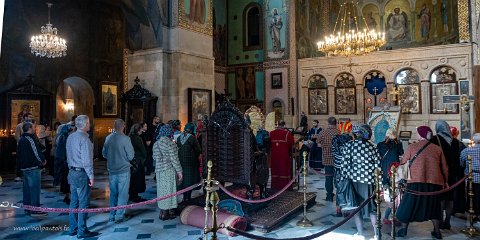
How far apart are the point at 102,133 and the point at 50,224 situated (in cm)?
1051

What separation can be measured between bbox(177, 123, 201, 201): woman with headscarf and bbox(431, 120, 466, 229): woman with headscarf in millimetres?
4164

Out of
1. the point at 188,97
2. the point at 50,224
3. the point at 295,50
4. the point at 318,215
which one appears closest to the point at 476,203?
the point at 318,215

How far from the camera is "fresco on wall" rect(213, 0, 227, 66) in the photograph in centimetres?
2116

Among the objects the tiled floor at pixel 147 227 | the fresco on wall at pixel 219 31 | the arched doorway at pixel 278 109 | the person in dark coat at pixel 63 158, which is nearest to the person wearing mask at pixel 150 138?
the person in dark coat at pixel 63 158

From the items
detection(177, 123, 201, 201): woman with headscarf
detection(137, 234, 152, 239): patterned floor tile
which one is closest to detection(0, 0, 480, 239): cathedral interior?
detection(137, 234, 152, 239): patterned floor tile

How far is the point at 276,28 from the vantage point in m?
19.3

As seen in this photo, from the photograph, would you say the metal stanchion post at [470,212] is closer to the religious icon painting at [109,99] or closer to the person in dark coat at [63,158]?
the person in dark coat at [63,158]

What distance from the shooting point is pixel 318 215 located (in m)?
6.39

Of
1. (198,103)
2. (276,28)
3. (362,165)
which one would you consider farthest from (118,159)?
(276,28)

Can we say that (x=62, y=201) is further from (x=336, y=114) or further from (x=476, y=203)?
(x=336, y=114)

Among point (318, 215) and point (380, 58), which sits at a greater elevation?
point (380, 58)

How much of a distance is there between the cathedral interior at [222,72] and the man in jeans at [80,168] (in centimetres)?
50

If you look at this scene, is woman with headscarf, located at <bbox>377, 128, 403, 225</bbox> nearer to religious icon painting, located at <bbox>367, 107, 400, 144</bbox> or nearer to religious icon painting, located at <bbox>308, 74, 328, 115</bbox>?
religious icon painting, located at <bbox>367, 107, 400, 144</bbox>

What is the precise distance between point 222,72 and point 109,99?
7.58m
